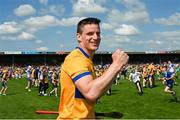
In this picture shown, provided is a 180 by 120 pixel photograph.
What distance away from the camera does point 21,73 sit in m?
69.4

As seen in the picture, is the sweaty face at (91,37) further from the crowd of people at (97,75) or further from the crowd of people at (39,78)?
the crowd of people at (39,78)

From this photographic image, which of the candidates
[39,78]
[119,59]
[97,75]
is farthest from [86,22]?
[39,78]

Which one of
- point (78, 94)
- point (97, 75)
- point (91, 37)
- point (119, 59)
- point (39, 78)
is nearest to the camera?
point (119, 59)

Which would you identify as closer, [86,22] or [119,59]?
[119,59]

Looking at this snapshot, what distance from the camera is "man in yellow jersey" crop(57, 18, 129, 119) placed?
350 cm

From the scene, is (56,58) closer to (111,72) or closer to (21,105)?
(21,105)

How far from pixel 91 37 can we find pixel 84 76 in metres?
0.48

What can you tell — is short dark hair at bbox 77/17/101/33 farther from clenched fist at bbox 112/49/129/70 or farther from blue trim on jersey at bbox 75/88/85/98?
blue trim on jersey at bbox 75/88/85/98

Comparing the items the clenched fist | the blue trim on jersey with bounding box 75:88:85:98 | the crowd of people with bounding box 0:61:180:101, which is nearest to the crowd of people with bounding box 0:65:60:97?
the crowd of people with bounding box 0:61:180:101

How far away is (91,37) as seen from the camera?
3.89m

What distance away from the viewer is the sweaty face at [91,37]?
12.8 feet

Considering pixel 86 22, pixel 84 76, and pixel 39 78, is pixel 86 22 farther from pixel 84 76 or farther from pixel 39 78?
pixel 39 78

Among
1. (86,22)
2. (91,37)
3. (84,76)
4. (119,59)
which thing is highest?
(86,22)

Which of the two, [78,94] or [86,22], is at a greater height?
[86,22]
